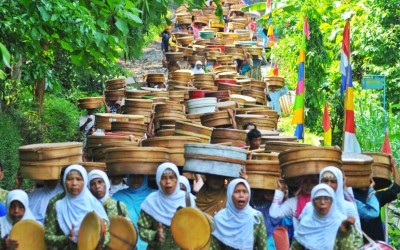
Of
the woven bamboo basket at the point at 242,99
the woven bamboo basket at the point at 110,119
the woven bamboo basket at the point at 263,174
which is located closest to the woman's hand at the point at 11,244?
the woven bamboo basket at the point at 263,174

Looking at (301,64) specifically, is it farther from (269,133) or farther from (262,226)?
(262,226)

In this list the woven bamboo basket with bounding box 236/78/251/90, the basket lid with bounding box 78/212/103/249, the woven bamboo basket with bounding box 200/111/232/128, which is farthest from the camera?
the woven bamboo basket with bounding box 236/78/251/90

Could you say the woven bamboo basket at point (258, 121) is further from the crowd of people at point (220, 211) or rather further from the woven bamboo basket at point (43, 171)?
the woven bamboo basket at point (43, 171)

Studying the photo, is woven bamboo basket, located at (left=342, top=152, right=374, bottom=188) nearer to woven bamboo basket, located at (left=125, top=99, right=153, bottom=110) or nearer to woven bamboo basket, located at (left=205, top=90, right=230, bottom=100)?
woven bamboo basket, located at (left=125, top=99, right=153, bottom=110)

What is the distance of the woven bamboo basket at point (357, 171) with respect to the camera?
10.5 m

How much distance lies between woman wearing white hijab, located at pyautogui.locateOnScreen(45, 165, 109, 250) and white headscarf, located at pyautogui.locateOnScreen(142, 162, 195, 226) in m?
0.53

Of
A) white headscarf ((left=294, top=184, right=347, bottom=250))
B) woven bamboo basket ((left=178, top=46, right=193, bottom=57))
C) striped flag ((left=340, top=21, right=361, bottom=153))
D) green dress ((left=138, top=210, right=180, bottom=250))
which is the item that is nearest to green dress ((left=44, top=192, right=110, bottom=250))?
green dress ((left=138, top=210, right=180, bottom=250))

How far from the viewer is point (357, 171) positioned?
10.5 meters

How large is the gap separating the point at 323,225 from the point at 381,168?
260 cm

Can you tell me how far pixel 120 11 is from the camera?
449 inches

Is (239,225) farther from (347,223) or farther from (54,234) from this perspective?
(54,234)

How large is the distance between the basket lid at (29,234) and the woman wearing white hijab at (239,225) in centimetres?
132

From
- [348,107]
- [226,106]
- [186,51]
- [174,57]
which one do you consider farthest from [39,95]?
[186,51]

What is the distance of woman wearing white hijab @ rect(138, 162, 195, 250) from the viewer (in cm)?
970
